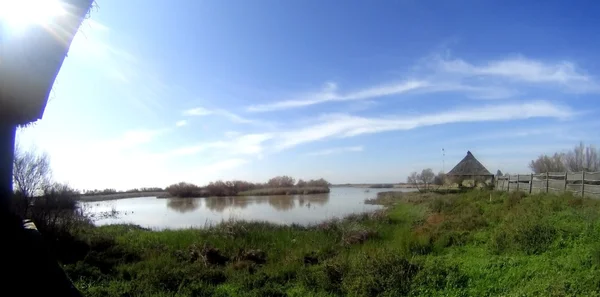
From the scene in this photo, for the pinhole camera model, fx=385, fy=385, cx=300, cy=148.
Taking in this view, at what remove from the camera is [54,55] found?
4.18ft

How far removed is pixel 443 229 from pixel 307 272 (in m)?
6.70

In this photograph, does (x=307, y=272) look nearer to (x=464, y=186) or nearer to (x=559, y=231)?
(x=559, y=231)

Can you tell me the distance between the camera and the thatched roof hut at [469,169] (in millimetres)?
43684

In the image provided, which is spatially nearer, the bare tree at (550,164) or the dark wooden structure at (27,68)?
the dark wooden structure at (27,68)

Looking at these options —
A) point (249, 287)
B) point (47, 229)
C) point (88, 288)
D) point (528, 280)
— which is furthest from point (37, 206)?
point (528, 280)

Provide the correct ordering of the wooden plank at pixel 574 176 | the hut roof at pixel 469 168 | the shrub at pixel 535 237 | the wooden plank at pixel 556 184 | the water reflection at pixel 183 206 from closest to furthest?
the shrub at pixel 535 237 < the wooden plank at pixel 574 176 < the wooden plank at pixel 556 184 < the hut roof at pixel 469 168 < the water reflection at pixel 183 206

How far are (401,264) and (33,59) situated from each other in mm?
9889

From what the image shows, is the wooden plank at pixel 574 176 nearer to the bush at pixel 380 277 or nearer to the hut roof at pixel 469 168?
the bush at pixel 380 277

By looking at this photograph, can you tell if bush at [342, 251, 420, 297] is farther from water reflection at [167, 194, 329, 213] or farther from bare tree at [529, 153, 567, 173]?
bare tree at [529, 153, 567, 173]

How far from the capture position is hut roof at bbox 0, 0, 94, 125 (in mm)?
1193

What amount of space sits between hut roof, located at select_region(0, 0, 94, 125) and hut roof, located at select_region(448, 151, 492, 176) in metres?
47.0

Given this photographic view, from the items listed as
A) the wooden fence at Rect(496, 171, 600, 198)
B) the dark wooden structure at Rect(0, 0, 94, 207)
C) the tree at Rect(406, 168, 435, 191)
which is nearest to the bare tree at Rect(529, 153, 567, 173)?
the tree at Rect(406, 168, 435, 191)

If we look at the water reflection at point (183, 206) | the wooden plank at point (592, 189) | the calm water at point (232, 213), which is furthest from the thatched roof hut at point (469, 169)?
the water reflection at point (183, 206)

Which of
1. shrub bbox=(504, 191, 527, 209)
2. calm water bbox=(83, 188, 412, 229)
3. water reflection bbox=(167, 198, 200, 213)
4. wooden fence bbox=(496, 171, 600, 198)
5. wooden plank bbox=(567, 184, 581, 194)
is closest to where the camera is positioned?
wooden fence bbox=(496, 171, 600, 198)
